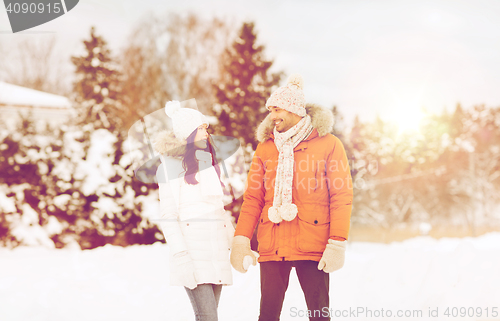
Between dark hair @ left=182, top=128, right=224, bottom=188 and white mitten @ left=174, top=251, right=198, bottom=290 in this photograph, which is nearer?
white mitten @ left=174, top=251, right=198, bottom=290

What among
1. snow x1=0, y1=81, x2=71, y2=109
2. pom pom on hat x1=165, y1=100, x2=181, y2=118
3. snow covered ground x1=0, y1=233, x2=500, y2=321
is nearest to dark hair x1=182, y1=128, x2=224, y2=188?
pom pom on hat x1=165, y1=100, x2=181, y2=118

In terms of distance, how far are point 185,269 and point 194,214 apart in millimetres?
392

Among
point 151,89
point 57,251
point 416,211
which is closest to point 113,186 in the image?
point 57,251

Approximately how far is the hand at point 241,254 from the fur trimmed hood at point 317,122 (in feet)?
2.70

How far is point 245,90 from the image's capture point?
10758 millimetres

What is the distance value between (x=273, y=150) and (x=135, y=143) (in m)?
5.55

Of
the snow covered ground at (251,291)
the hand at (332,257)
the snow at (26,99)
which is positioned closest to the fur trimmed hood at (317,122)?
the hand at (332,257)

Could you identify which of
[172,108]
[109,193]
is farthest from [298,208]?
[109,193]

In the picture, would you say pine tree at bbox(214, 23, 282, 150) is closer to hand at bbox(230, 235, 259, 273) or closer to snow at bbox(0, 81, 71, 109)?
hand at bbox(230, 235, 259, 273)

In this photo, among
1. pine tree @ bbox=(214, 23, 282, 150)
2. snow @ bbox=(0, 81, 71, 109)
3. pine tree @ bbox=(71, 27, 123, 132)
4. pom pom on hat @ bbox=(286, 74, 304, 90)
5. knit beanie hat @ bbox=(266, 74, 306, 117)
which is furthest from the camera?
pine tree @ bbox=(71, 27, 123, 132)

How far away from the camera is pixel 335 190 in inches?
123

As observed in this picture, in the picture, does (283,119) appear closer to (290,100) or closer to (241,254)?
(290,100)

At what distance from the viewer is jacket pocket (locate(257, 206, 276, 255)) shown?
3211 millimetres

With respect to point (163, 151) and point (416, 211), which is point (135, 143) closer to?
point (163, 151)
